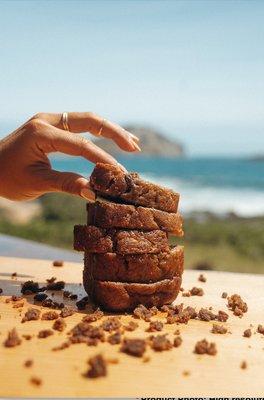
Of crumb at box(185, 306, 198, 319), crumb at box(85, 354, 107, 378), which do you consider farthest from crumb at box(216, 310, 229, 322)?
crumb at box(85, 354, 107, 378)

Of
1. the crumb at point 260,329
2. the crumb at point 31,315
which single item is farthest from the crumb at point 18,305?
the crumb at point 260,329

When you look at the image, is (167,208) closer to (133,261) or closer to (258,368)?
(133,261)

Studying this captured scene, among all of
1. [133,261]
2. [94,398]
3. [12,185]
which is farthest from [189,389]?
[12,185]

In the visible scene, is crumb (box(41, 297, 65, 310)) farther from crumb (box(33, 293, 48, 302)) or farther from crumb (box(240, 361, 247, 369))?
crumb (box(240, 361, 247, 369))

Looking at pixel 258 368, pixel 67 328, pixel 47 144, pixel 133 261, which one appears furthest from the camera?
pixel 47 144

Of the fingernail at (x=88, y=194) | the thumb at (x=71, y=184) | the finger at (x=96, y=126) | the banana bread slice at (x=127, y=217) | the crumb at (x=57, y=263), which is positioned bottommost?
the crumb at (x=57, y=263)

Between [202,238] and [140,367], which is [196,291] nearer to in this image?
[140,367]

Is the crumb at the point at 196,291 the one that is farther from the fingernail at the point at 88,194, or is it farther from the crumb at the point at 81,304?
the fingernail at the point at 88,194
